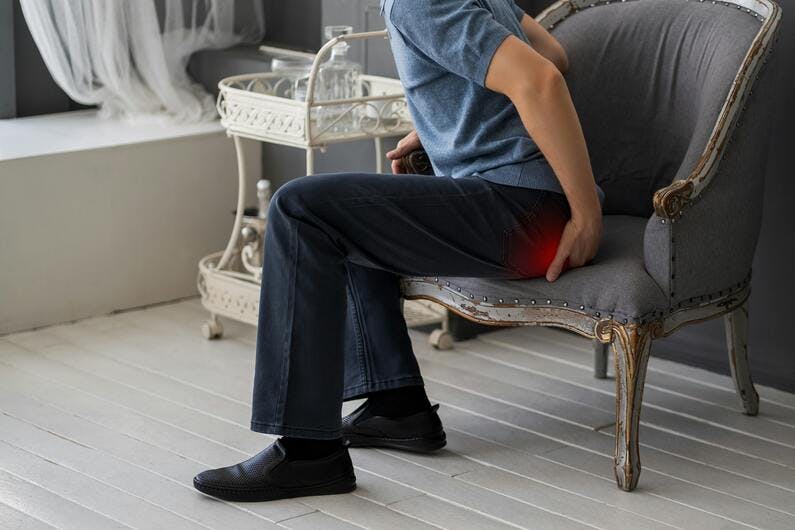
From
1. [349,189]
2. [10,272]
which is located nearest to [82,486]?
[349,189]

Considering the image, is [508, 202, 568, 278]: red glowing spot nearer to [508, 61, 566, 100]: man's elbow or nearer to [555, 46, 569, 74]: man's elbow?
[508, 61, 566, 100]: man's elbow

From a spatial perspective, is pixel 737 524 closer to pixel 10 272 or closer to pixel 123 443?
pixel 123 443

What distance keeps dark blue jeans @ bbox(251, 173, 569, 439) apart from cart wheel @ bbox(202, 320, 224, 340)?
980 millimetres

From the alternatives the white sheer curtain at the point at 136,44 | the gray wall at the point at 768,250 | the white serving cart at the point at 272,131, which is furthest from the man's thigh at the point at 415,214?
the white sheer curtain at the point at 136,44

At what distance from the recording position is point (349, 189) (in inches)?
91.9

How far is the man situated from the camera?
2.25 meters

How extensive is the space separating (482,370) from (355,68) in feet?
2.69

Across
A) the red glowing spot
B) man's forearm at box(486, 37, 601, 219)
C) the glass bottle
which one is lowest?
the red glowing spot

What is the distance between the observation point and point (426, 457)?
257cm

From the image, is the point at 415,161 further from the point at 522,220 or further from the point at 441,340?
the point at 441,340

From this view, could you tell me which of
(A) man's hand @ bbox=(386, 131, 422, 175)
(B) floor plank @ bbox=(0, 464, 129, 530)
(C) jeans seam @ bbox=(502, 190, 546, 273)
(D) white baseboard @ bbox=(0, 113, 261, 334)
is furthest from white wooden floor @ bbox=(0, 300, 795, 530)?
(A) man's hand @ bbox=(386, 131, 422, 175)

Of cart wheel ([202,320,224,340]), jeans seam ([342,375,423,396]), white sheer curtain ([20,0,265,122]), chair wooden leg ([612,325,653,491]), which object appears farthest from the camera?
white sheer curtain ([20,0,265,122])

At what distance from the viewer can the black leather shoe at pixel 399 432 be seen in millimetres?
2578

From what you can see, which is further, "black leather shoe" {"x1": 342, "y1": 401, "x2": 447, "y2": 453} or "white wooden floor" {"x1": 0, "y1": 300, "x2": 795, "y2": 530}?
"black leather shoe" {"x1": 342, "y1": 401, "x2": 447, "y2": 453}
